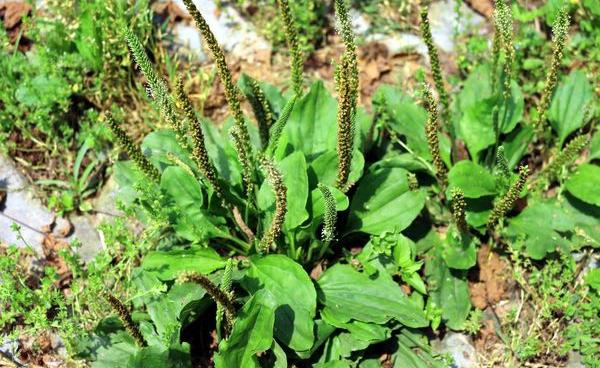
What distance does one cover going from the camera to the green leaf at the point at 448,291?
4523mm

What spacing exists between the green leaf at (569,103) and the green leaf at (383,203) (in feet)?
4.42

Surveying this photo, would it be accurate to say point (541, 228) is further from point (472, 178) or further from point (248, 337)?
point (248, 337)

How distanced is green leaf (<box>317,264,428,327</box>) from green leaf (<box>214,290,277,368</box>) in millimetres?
533

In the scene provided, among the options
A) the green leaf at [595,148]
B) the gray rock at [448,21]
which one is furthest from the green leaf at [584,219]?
the gray rock at [448,21]

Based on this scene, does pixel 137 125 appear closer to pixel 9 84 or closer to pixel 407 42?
pixel 9 84

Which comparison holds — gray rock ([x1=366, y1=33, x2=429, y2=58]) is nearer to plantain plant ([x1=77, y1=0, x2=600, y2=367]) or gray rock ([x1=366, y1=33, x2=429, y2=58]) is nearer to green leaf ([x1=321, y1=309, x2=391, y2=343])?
plantain plant ([x1=77, y1=0, x2=600, y2=367])

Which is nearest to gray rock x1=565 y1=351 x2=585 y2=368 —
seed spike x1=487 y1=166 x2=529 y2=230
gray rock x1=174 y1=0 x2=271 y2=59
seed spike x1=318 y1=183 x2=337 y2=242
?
seed spike x1=487 y1=166 x2=529 y2=230

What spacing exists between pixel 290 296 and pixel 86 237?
177cm

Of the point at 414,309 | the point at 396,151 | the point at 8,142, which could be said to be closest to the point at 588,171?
the point at 396,151

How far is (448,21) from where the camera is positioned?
244 inches

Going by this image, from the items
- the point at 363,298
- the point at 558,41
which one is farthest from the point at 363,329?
the point at 558,41

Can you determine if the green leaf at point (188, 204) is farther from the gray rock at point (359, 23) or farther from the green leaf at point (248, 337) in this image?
the gray rock at point (359, 23)

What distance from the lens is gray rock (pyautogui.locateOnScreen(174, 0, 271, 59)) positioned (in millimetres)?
6055

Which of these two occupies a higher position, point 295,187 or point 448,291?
point 295,187
